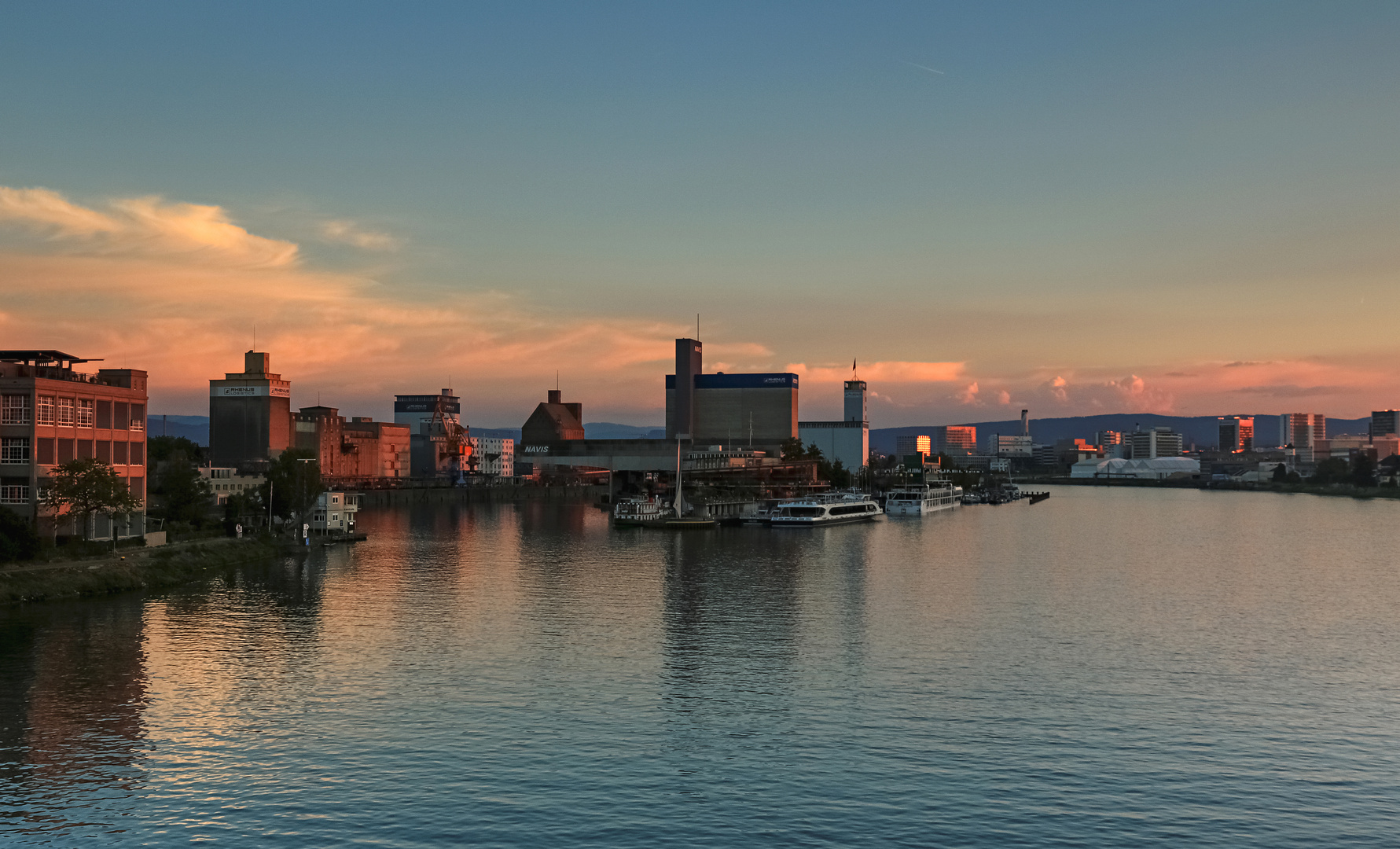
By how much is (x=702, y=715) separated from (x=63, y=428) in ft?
206

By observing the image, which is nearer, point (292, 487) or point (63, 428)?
point (63, 428)

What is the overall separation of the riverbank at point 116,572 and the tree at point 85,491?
3474 mm

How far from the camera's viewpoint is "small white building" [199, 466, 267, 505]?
144500 millimetres

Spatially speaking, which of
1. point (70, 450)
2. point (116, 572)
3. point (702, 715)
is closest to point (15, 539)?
point (116, 572)

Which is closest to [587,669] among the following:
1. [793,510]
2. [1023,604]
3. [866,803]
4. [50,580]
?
[866,803]

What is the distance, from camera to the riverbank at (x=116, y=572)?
65688 mm

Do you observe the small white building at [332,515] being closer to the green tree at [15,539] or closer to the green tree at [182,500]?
the green tree at [182,500]

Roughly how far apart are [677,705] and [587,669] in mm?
7436

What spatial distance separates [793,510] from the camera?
156 metres

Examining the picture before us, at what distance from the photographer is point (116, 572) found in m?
71.8

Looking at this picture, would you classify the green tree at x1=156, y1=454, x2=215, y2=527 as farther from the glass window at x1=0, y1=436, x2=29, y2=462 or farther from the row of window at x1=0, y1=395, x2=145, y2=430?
the glass window at x1=0, y1=436, x2=29, y2=462

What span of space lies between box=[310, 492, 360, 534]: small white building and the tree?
37.7 m

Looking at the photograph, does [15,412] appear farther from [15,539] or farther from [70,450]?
[15,539]

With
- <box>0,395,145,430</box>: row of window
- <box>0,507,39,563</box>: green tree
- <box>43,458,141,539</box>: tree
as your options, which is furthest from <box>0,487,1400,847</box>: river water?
<box>0,395,145,430</box>: row of window
